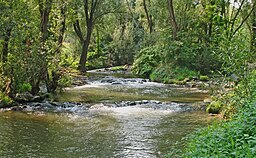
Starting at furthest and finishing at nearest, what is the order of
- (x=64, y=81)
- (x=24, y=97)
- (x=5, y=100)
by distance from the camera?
(x=64, y=81) → (x=24, y=97) → (x=5, y=100)

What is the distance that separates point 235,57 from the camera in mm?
7863

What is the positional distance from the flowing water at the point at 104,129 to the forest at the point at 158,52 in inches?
48.6

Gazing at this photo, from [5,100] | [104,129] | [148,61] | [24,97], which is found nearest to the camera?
[104,129]

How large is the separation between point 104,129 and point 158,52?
19188 mm

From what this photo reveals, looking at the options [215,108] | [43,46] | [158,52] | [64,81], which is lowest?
[215,108]

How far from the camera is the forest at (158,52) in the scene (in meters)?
7.05

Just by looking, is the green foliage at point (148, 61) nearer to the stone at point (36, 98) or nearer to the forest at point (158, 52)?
the forest at point (158, 52)

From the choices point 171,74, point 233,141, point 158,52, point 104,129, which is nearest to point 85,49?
point 158,52

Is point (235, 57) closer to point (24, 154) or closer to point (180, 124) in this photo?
point (180, 124)

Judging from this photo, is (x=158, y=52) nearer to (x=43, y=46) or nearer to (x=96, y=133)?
(x=43, y=46)

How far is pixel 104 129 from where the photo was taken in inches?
422

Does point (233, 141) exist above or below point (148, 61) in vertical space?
below

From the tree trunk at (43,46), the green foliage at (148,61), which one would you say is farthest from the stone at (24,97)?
the green foliage at (148,61)

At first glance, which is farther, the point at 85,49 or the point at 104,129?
the point at 85,49
